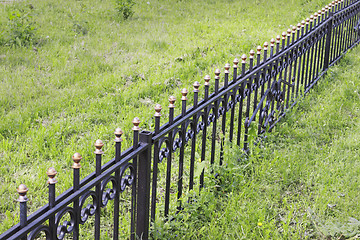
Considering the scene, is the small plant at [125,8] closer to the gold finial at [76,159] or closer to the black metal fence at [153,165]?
the black metal fence at [153,165]

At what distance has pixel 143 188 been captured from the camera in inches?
102

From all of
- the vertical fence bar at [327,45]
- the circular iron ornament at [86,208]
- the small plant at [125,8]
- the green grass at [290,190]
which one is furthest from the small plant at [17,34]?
the circular iron ornament at [86,208]

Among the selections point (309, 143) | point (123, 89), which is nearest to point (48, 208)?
point (309, 143)

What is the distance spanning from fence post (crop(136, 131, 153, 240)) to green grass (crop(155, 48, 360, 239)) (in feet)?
0.48

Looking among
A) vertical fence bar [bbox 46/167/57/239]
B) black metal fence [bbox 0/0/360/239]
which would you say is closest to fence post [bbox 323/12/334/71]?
black metal fence [bbox 0/0/360/239]

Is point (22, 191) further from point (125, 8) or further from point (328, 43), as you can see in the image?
point (125, 8)

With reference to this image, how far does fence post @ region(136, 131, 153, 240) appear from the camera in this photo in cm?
254

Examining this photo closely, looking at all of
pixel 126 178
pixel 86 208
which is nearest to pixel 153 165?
pixel 126 178

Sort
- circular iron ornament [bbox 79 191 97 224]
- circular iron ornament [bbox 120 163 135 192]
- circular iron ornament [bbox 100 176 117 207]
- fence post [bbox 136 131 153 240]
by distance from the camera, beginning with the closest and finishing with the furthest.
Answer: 1. circular iron ornament [bbox 79 191 97 224]
2. circular iron ornament [bbox 100 176 117 207]
3. circular iron ornament [bbox 120 163 135 192]
4. fence post [bbox 136 131 153 240]

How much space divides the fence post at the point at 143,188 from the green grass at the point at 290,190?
0.48 ft

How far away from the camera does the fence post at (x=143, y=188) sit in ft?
8.35

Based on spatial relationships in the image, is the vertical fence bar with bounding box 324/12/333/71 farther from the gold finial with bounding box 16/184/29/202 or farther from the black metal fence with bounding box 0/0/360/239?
the gold finial with bounding box 16/184/29/202

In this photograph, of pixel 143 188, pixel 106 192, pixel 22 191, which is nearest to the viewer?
pixel 22 191

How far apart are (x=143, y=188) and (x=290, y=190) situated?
167cm
